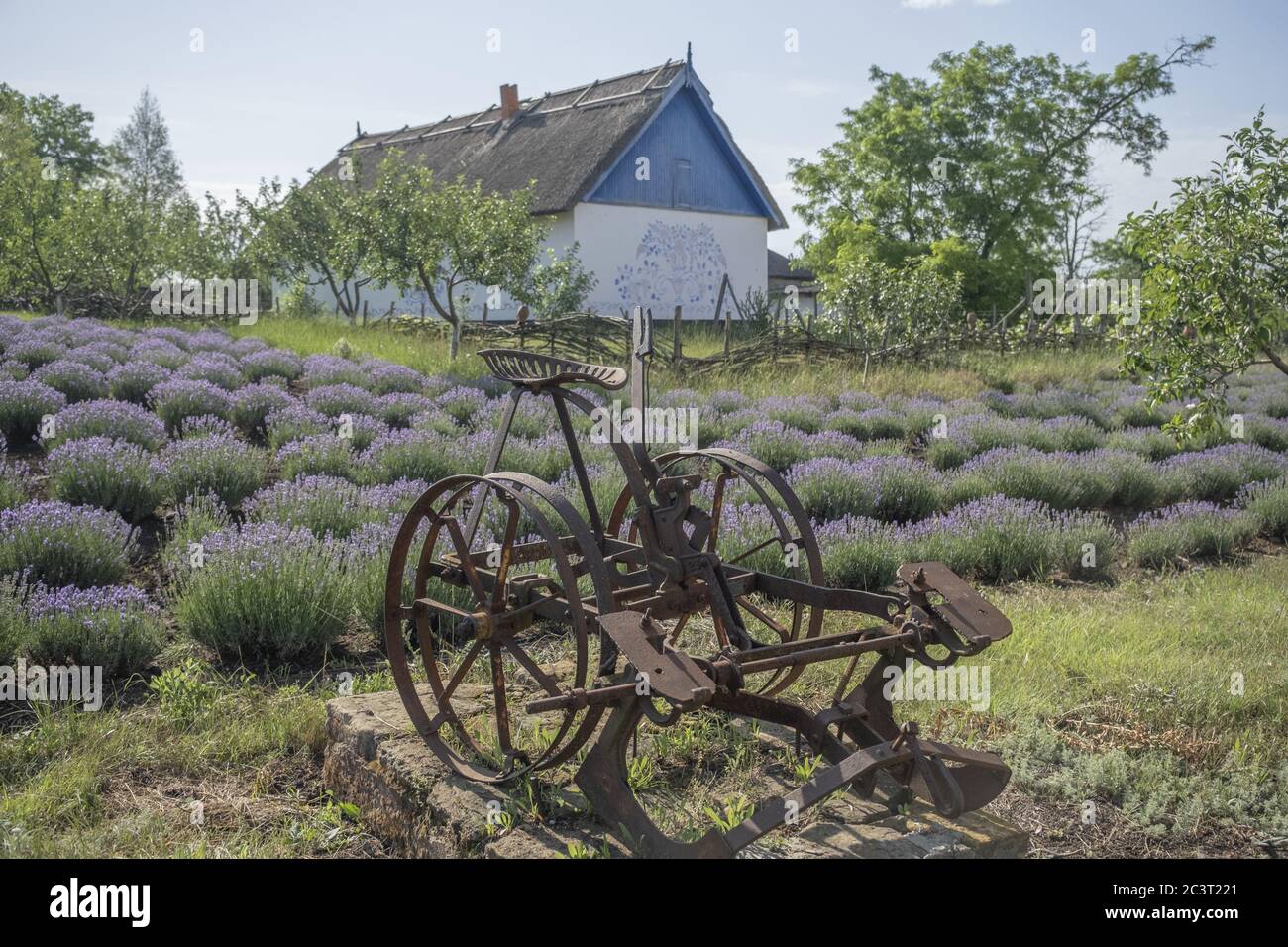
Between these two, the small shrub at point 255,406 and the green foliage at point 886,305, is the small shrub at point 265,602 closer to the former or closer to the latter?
the small shrub at point 255,406

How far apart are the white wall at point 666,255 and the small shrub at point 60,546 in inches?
768

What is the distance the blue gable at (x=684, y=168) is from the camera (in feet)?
84.4

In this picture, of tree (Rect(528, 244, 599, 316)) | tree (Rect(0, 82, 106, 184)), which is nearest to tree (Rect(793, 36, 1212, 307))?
tree (Rect(528, 244, 599, 316))

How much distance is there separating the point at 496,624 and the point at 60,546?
3329 mm

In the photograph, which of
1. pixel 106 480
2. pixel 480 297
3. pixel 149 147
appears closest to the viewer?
pixel 106 480

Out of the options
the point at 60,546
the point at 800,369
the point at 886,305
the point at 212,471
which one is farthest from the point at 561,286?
the point at 60,546

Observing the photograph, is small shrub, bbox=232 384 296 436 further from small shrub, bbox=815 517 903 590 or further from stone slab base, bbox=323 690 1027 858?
stone slab base, bbox=323 690 1027 858

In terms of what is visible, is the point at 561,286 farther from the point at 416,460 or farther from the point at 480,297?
the point at 416,460

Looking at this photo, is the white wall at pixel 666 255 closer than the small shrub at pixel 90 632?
No

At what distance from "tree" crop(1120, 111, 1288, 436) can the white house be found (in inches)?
761

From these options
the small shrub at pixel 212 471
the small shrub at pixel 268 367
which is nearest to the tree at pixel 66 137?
the small shrub at pixel 268 367

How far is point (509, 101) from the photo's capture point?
31016 mm
